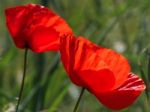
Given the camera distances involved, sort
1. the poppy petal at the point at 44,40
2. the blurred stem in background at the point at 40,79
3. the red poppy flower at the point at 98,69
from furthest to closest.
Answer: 1. the blurred stem in background at the point at 40,79
2. the poppy petal at the point at 44,40
3. the red poppy flower at the point at 98,69

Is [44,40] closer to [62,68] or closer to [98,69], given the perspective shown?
[98,69]

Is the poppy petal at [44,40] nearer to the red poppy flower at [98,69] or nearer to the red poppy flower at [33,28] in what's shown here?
the red poppy flower at [33,28]

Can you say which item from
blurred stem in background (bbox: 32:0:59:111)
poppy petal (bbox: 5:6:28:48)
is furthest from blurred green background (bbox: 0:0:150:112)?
poppy petal (bbox: 5:6:28:48)

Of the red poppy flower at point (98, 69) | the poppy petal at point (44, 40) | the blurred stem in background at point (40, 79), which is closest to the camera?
the red poppy flower at point (98, 69)

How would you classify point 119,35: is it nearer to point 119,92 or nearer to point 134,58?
point 134,58

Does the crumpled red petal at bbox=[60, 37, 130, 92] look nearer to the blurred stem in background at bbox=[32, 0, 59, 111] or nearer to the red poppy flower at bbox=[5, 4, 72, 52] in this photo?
the red poppy flower at bbox=[5, 4, 72, 52]

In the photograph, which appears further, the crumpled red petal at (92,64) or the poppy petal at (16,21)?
the poppy petal at (16,21)

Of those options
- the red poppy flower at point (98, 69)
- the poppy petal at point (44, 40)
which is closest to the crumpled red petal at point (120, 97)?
the red poppy flower at point (98, 69)

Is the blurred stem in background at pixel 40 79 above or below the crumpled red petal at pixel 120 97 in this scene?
below

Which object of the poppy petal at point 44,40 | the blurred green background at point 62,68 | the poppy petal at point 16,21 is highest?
the poppy petal at point 16,21
